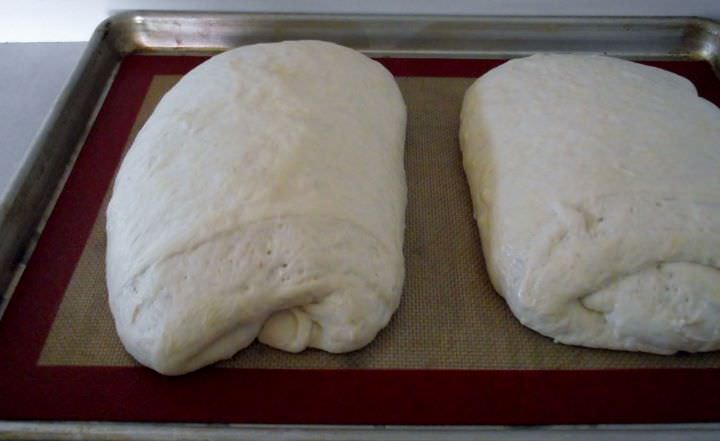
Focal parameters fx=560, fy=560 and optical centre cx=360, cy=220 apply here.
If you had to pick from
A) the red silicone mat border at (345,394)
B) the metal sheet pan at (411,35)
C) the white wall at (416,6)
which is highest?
the white wall at (416,6)

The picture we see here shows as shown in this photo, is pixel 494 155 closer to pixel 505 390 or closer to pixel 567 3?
pixel 505 390

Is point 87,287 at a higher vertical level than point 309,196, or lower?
lower

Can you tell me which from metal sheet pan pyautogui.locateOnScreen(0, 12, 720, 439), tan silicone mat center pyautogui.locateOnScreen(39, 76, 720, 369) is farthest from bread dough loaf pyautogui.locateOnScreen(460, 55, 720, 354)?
metal sheet pan pyautogui.locateOnScreen(0, 12, 720, 439)

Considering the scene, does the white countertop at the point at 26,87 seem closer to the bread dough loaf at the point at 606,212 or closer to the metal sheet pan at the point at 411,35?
the metal sheet pan at the point at 411,35

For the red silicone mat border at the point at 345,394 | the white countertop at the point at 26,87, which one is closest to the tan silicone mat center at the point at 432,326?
the red silicone mat border at the point at 345,394

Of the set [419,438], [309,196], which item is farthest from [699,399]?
[309,196]

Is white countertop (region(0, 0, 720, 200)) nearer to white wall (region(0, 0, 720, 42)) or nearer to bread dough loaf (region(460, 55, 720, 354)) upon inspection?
white wall (region(0, 0, 720, 42))
